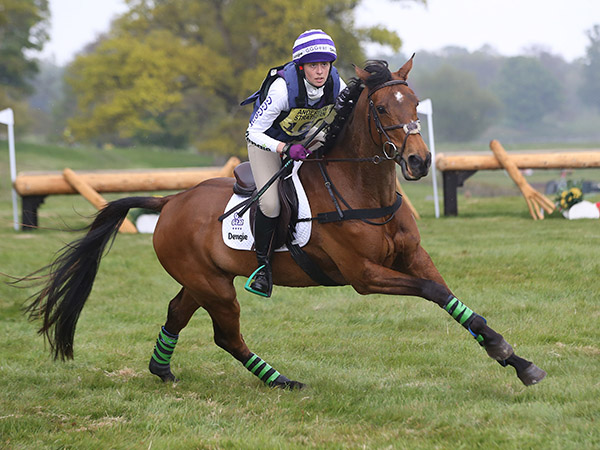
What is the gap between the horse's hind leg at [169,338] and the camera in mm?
5902

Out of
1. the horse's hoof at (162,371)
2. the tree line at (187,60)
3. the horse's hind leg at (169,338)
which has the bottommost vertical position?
the horse's hoof at (162,371)

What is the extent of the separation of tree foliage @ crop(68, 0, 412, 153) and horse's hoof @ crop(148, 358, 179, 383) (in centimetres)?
2739

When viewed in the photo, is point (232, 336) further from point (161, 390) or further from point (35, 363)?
point (35, 363)

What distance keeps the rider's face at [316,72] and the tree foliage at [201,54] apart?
91.4ft

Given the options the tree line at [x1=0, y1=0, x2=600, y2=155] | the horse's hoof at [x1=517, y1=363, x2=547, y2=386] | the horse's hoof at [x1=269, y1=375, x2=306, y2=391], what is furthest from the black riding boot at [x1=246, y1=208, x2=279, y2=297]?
the tree line at [x1=0, y1=0, x2=600, y2=155]

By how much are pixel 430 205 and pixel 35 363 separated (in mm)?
13559

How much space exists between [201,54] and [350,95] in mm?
31259

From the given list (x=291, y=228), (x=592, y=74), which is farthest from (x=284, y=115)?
(x=592, y=74)

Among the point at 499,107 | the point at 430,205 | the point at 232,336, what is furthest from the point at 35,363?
the point at 499,107

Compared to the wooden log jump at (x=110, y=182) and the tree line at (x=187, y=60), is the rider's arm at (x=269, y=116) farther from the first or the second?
the tree line at (x=187, y=60)

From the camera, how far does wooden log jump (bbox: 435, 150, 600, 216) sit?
48.4ft

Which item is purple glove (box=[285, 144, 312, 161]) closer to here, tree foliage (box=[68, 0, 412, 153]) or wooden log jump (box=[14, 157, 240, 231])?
wooden log jump (box=[14, 157, 240, 231])

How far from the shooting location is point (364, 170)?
494 centimetres

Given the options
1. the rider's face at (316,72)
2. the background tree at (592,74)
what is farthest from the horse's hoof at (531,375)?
the background tree at (592,74)
